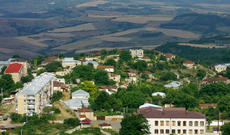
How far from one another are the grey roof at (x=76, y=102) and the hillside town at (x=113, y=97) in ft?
0.33

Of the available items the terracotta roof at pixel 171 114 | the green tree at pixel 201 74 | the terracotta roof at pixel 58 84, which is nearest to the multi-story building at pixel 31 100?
the terracotta roof at pixel 58 84

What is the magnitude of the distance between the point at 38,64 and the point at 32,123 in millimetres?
40223

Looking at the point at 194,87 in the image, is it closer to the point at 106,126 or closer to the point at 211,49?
the point at 106,126

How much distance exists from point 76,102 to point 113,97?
14.3 feet

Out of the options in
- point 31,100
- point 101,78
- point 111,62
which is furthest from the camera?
point 111,62

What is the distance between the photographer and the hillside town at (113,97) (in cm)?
5291

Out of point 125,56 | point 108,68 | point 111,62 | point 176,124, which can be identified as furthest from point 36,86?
point 125,56

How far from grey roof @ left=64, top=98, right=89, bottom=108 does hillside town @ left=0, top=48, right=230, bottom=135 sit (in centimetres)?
10

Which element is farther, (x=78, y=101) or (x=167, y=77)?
(x=167, y=77)

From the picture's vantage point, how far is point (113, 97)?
68.6m

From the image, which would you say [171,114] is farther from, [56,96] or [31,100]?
[56,96]

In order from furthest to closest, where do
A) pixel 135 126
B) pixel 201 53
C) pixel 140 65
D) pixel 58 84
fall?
pixel 201 53 → pixel 140 65 → pixel 58 84 → pixel 135 126

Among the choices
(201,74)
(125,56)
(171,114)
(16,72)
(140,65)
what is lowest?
(201,74)

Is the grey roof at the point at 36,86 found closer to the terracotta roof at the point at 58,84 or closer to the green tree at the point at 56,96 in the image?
the terracotta roof at the point at 58,84
